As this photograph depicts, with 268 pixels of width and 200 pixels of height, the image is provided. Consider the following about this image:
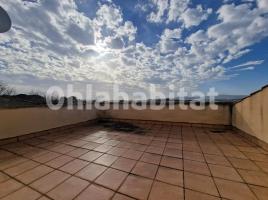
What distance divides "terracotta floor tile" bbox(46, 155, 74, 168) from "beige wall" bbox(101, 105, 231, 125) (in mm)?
3767

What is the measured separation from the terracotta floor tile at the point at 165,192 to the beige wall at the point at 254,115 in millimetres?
2584

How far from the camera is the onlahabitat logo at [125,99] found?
4956 mm

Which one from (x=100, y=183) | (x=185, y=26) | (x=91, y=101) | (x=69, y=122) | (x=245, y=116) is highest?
(x=185, y=26)

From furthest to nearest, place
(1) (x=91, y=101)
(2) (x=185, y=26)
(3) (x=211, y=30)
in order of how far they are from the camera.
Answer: (1) (x=91, y=101)
(2) (x=185, y=26)
(3) (x=211, y=30)

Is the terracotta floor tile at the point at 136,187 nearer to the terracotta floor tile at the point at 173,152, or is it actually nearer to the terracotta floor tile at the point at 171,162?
the terracotta floor tile at the point at 171,162

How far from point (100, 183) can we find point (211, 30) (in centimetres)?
524

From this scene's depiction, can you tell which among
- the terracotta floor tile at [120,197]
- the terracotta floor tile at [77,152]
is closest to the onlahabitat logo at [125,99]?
the terracotta floor tile at [77,152]

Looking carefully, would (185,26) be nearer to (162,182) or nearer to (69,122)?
(162,182)

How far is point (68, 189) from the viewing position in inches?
58.8

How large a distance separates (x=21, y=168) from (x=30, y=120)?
1.99 meters

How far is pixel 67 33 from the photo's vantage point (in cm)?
494

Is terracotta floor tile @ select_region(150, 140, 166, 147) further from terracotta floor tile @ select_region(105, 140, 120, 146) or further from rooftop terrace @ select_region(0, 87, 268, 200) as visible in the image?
terracotta floor tile @ select_region(105, 140, 120, 146)

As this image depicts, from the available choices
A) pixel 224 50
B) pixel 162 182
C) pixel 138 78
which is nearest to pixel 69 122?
pixel 162 182

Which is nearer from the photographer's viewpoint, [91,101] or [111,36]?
[111,36]
